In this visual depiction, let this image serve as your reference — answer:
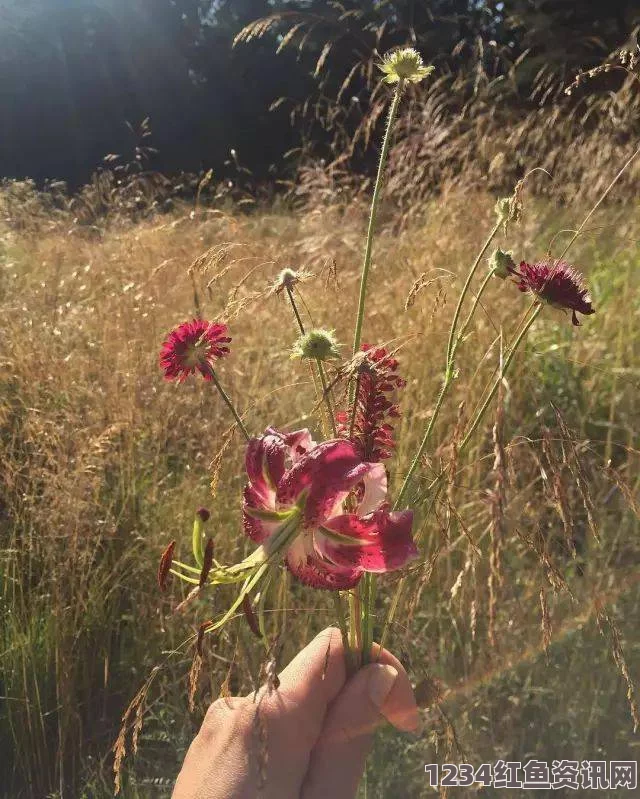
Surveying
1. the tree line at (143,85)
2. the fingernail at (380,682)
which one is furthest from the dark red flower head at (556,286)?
the tree line at (143,85)

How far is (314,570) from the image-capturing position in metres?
0.55

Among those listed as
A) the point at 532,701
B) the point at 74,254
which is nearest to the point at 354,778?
the point at 532,701

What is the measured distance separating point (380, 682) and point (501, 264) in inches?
13.9

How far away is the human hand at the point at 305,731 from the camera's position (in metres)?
0.65

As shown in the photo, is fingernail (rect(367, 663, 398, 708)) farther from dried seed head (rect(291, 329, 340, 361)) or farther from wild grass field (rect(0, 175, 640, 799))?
dried seed head (rect(291, 329, 340, 361))

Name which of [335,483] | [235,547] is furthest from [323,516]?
[235,547]

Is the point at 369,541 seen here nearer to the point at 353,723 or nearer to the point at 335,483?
the point at 335,483

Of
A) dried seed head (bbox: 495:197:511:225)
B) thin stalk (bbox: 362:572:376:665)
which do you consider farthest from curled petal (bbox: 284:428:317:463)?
dried seed head (bbox: 495:197:511:225)

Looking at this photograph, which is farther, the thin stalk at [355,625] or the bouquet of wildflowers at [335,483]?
the thin stalk at [355,625]

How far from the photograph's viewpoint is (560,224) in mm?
2752

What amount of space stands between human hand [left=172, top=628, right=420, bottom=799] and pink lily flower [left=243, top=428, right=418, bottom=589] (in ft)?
0.49

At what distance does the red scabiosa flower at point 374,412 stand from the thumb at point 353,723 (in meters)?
0.20

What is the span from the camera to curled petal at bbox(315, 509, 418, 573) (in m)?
0.52

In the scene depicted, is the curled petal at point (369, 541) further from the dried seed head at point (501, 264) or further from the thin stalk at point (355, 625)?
the dried seed head at point (501, 264)
